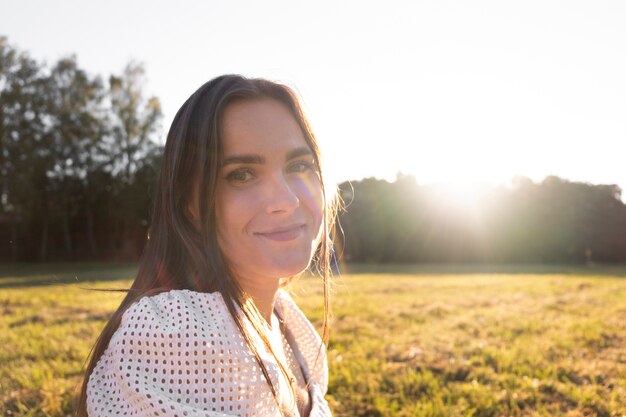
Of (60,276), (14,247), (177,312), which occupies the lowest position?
(60,276)

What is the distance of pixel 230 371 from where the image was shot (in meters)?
1.36

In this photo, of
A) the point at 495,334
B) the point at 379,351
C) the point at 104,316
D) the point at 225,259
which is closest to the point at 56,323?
the point at 104,316

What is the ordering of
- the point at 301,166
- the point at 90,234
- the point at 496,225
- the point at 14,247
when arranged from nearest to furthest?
the point at 301,166, the point at 14,247, the point at 90,234, the point at 496,225

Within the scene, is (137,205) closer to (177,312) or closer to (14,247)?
(14,247)

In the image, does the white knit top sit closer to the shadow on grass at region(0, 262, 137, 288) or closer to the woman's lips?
the woman's lips

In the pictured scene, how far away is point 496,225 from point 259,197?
1251 inches

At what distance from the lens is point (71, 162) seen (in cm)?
2959

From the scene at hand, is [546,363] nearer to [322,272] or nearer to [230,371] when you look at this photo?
[322,272]

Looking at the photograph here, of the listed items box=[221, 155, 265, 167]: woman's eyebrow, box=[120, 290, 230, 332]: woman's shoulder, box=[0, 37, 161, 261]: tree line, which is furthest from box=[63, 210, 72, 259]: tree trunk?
box=[120, 290, 230, 332]: woman's shoulder

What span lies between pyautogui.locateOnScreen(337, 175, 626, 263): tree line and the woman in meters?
29.0

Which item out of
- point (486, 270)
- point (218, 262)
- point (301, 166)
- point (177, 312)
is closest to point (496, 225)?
point (486, 270)

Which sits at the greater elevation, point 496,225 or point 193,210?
point 496,225

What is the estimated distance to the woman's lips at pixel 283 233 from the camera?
5.58ft

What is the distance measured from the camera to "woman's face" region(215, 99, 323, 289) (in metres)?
1.70
